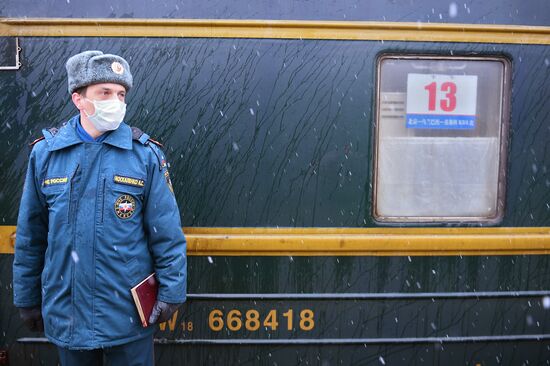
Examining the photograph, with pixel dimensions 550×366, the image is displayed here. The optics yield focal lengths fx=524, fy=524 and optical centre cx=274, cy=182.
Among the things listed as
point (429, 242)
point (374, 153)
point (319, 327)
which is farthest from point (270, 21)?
point (319, 327)

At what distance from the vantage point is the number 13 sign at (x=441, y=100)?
2766 millimetres

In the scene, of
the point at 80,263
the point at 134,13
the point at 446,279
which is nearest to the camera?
the point at 80,263

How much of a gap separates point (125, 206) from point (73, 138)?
0.33 meters

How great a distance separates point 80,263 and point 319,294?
4.21ft

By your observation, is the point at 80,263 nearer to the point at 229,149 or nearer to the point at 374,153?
the point at 229,149

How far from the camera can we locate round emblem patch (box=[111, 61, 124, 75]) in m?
2.03

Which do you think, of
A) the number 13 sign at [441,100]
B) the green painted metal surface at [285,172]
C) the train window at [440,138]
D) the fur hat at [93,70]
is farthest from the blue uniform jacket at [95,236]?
the number 13 sign at [441,100]

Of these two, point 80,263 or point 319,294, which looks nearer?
point 80,263

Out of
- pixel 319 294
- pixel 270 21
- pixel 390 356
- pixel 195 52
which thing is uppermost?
pixel 270 21

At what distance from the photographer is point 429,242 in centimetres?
276

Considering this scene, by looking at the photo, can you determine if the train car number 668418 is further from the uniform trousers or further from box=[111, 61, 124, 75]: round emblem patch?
box=[111, 61, 124, 75]: round emblem patch

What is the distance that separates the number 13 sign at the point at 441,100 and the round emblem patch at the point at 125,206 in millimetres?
1513

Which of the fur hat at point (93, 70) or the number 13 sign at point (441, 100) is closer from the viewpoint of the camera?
the fur hat at point (93, 70)

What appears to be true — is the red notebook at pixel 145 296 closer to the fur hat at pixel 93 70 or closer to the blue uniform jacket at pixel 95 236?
the blue uniform jacket at pixel 95 236
